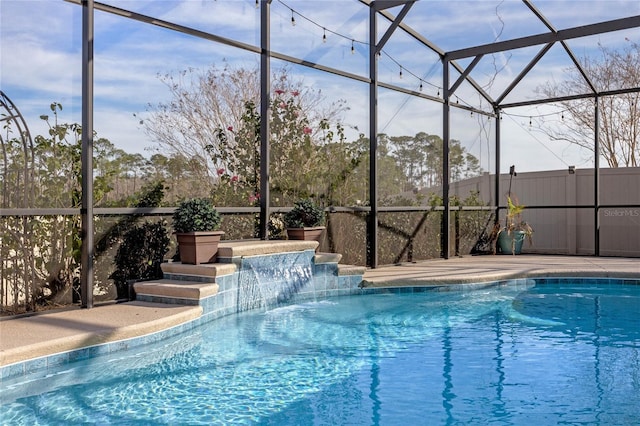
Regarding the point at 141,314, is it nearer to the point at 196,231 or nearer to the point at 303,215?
the point at 196,231

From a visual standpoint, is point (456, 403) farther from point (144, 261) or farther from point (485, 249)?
point (485, 249)

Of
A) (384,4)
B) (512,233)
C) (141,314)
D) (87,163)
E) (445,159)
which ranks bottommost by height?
(141,314)

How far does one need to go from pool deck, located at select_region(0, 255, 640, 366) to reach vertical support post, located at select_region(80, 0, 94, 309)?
0.29 m

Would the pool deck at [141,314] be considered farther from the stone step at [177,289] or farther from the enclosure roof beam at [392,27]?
the enclosure roof beam at [392,27]

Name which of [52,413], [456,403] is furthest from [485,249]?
[52,413]

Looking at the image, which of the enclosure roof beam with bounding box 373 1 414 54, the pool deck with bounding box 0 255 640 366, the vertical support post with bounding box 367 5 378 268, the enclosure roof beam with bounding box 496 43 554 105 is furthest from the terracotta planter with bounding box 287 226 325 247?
the enclosure roof beam with bounding box 496 43 554 105

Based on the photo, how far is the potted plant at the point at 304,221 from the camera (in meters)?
7.67

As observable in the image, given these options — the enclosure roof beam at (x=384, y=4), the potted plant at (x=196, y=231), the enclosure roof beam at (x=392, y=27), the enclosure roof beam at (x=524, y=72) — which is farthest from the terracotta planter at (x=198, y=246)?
the enclosure roof beam at (x=524, y=72)

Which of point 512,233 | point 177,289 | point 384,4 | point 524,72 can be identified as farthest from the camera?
point 512,233

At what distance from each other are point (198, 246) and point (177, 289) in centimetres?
64

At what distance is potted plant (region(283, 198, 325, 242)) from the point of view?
7.67 meters

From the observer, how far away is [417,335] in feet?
18.1

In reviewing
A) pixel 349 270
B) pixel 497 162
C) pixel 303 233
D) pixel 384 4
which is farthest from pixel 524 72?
pixel 303 233

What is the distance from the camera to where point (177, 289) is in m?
5.77
